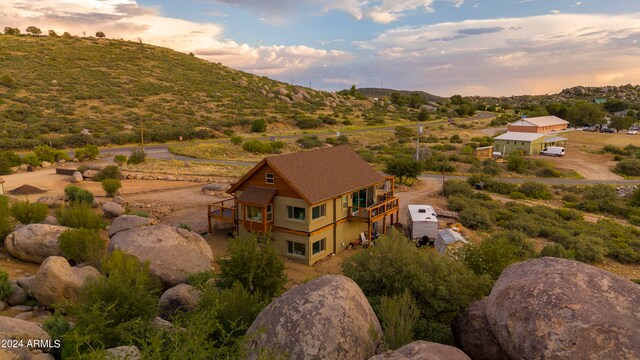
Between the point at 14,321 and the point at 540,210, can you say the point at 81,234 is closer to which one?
the point at 14,321

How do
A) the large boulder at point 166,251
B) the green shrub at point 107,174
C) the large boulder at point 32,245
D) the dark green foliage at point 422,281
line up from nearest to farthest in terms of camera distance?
1. the dark green foliage at point 422,281
2. the large boulder at point 166,251
3. the large boulder at point 32,245
4. the green shrub at point 107,174

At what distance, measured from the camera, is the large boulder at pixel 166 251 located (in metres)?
19.5

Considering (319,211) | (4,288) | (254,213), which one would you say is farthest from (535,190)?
(4,288)

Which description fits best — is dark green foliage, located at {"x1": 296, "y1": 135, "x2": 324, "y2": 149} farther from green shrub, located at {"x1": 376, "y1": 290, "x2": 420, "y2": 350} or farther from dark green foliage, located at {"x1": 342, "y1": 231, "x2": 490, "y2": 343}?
green shrub, located at {"x1": 376, "y1": 290, "x2": 420, "y2": 350}

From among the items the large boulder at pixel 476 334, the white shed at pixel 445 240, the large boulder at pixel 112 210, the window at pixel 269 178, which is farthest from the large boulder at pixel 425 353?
the large boulder at pixel 112 210

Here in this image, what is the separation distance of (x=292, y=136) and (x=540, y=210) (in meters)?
55.0

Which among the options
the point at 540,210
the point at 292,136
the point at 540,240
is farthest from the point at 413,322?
the point at 292,136

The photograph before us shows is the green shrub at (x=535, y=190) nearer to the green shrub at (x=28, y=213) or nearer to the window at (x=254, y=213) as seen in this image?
the window at (x=254, y=213)

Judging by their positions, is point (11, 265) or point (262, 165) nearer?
point (11, 265)

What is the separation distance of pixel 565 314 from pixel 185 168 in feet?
171

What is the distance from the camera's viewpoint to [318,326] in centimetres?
959

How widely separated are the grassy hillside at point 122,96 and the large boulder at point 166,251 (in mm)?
54104

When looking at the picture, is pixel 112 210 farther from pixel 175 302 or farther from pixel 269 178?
pixel 175 302

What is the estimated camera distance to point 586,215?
44125mm
